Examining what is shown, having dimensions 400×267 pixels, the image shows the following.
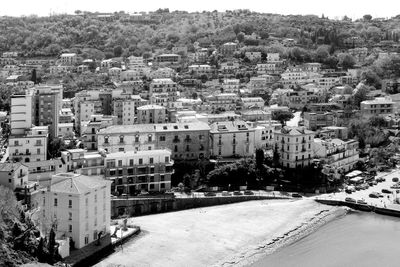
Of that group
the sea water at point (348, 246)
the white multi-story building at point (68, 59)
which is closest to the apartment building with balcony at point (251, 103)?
the sea water at point (348, 246)

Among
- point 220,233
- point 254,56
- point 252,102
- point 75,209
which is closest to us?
point 75,209

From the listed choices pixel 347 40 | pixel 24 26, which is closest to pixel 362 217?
pixel 347 40

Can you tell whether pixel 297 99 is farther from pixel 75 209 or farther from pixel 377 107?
pixel 75 209

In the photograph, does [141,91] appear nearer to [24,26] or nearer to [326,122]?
[326,122]

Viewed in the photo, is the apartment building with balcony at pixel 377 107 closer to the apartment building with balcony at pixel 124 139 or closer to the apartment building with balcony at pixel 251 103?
the apartment building with balcony at pixel 251 103

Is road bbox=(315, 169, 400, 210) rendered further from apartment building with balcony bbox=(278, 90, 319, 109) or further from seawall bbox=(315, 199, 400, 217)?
apartment building with balcony bbox=(278, 90, 319, 109)

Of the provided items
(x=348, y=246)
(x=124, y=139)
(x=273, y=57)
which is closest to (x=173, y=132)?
(x=124, y=139)

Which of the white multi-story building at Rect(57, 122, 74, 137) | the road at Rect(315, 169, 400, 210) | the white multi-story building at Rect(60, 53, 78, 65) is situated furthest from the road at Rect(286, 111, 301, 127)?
the white multi-story building at Rect(60, 53, 78, 65)


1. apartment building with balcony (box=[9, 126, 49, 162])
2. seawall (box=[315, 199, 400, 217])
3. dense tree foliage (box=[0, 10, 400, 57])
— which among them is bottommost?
seawall (box=[315, 199, 400, 217])
